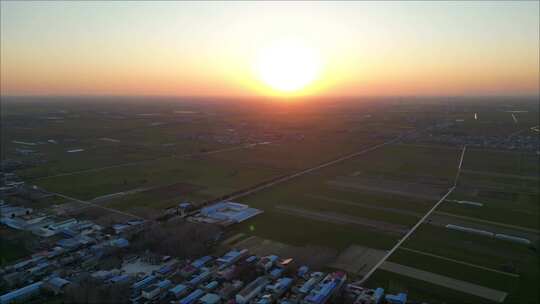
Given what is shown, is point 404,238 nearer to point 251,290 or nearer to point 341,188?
point 251,290

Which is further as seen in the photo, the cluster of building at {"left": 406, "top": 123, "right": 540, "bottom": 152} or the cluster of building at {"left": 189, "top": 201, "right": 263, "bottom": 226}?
the cluster of building at {"left": 406, "top": 123, "right": 540, "bottom": 152}

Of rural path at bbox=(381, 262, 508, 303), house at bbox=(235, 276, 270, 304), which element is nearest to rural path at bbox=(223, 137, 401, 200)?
house at bbox=(235, 276, 270, 304)

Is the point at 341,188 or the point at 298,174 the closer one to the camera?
the point at 341,188

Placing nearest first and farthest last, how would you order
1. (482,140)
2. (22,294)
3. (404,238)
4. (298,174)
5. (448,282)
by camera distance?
1. (22,294)
2. (448,282)
3. (404,238)
4. (298,174)
5. (482,140)

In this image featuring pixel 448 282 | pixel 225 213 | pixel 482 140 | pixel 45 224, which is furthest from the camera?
pixel 482 140

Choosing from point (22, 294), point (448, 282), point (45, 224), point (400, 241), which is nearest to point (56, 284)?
point (22, 294)

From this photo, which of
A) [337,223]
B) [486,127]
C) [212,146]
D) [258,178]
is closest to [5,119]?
[212,146]

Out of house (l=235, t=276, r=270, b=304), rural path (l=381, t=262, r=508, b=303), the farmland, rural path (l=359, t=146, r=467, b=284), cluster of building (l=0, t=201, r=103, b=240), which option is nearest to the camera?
house (l=235, t=276, r=270, b=304)

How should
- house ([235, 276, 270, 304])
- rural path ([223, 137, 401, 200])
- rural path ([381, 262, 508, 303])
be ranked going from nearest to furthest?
house ([235, 276, 270, 304])
rural path ([381, 262, 508, 303])
rural path ([223, 137, 401, 200])

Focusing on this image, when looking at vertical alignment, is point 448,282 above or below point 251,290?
below

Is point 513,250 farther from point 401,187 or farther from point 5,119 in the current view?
point 5,119

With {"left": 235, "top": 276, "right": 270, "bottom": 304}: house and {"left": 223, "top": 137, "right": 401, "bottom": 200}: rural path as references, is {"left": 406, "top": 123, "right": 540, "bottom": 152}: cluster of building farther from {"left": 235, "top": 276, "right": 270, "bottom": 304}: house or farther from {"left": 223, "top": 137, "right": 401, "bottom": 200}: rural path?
{"left": 235, "top": 276, "right": 270, "bottom": 304}: house
